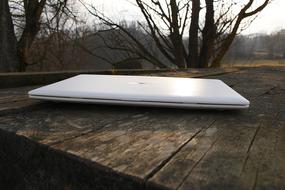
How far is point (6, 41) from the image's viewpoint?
12.5ft

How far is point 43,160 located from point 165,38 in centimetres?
534

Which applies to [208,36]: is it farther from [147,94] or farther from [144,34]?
[147,94]

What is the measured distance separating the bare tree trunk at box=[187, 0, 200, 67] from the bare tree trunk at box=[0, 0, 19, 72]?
2.83 meters

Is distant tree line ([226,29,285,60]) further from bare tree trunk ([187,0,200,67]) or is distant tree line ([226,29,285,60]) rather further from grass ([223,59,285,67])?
bare tree trunk ([187,0,200,67])

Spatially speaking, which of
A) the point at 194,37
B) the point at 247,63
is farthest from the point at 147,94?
the point at 247,63

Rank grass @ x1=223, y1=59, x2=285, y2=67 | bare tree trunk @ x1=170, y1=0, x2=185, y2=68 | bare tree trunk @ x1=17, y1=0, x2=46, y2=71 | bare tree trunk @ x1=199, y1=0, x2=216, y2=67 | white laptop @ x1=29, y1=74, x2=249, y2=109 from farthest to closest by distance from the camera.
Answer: bare tree trunk @ x1=170, y1=0, x2=185, y2=68 → bare tree trunk @ x1=199, y1=0, x2=216, y2=67 → bare tree trunk @ x1=17, y1=0, x2=46, y2=71 → grass @ x1=223, y1=59, x2=285, y2=67 → white laptop @ x1=29, y1=74, x2=249, y2=109

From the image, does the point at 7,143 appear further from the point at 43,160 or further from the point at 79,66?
the point at 79,66

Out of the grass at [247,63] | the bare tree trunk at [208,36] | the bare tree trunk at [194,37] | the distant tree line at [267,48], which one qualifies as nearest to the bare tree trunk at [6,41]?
the bare tree trunk at [194,37]

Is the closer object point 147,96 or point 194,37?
point 147,96

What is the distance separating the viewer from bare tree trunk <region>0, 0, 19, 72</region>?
368 cm

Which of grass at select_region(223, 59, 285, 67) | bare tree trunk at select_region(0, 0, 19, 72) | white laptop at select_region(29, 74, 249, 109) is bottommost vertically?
grass at select_region(223, 59, 285, 67)

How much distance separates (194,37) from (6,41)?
2.97m

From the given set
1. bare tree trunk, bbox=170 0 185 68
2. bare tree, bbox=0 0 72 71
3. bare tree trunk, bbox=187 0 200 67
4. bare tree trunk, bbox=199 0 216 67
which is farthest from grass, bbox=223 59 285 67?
bare tree, bbox=0 0 72 71

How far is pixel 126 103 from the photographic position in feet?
2.25
